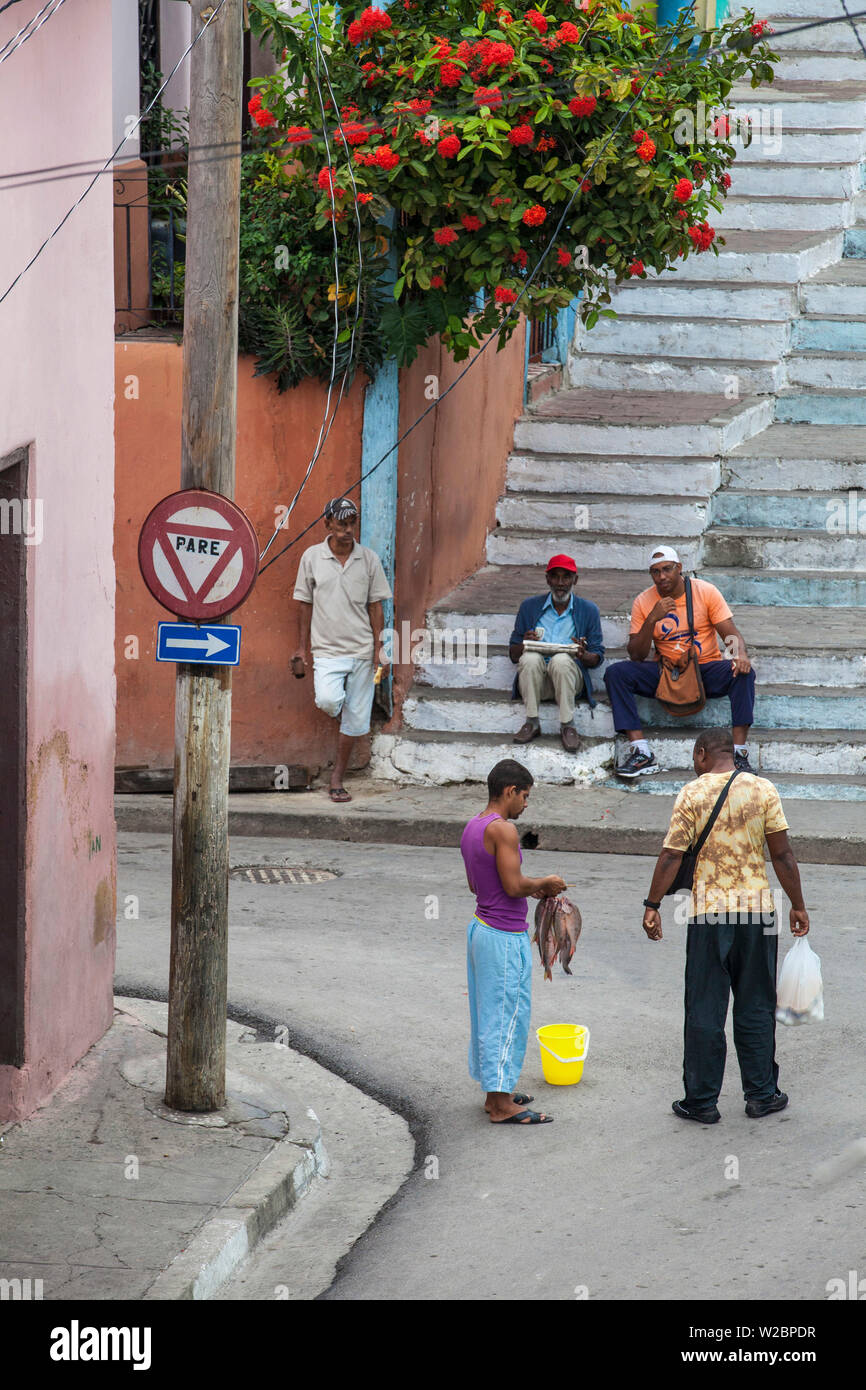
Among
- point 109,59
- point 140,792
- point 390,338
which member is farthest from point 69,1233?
point 390,338

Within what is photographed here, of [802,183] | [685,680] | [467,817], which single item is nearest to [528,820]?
[467,817]

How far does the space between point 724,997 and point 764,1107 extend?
1.60 feet

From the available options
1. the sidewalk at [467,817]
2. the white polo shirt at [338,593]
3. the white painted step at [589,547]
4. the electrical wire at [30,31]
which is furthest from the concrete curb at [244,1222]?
the white painted step at [589,547]

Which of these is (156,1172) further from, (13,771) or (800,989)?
(800,989)

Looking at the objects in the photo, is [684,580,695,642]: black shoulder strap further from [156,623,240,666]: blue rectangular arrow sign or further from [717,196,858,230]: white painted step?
[717,196,858,230]: white painted step

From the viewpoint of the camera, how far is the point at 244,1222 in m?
6.02

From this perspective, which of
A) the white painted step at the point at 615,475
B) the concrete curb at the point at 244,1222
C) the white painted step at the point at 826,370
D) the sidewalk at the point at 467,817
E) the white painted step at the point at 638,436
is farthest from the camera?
the white painted step at the point at 826,370

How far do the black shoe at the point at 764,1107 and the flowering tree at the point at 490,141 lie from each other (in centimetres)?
599

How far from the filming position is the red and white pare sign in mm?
6730

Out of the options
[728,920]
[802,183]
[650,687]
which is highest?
[802,183]

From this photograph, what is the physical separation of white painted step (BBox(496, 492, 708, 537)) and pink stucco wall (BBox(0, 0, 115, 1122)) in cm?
701

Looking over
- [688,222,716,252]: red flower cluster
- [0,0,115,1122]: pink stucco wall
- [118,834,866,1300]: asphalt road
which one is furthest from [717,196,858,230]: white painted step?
[0,0,115,1122]: pink stucco wall

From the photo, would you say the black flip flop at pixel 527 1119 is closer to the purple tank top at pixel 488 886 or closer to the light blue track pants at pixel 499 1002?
the light blue track pants at pixel 499 1002

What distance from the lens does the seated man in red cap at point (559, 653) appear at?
12.0m
